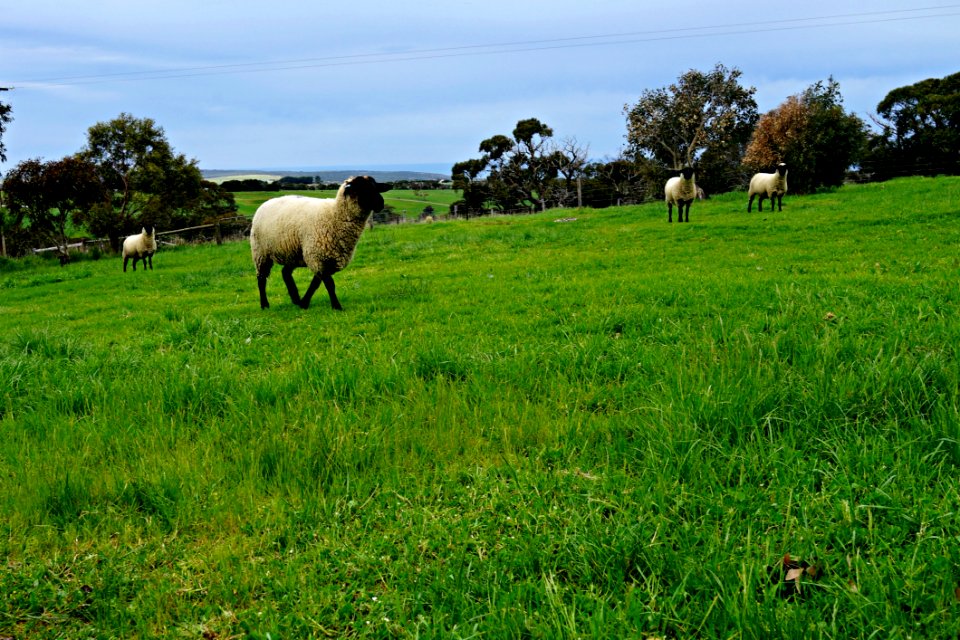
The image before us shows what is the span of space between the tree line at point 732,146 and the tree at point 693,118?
0.24ft

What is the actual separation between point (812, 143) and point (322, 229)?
2547 centimetres

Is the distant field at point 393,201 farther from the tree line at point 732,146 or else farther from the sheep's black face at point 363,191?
the sheep's black face at point 363,191

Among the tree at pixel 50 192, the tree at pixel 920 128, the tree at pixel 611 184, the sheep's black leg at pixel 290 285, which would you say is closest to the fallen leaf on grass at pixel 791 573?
the sheep's black leg at pixel 290 285

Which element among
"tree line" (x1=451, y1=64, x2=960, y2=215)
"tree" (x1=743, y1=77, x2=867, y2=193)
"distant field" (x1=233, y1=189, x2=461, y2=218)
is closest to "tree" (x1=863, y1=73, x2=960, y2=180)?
"tree line" (x1=451, y1=64, x2=960, y2=215)

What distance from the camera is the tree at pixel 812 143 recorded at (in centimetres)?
2617

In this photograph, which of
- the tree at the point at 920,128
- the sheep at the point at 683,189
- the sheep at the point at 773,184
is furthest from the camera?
the tree at the point at 920,128

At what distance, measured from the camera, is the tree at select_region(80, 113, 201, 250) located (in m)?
33.1

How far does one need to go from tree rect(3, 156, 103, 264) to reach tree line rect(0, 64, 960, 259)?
5cm

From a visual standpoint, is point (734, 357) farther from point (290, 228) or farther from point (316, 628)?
point (290, 228)

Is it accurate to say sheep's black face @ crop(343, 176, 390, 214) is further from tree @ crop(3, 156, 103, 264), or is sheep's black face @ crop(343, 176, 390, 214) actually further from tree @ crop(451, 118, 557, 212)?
tree @ crop(451, 118, 557, 212)

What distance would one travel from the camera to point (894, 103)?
4891 cm

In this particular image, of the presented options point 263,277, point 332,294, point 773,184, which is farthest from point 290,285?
point 773,184

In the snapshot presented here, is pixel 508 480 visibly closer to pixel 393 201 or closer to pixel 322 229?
pixel 322 229

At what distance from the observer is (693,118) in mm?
41562
